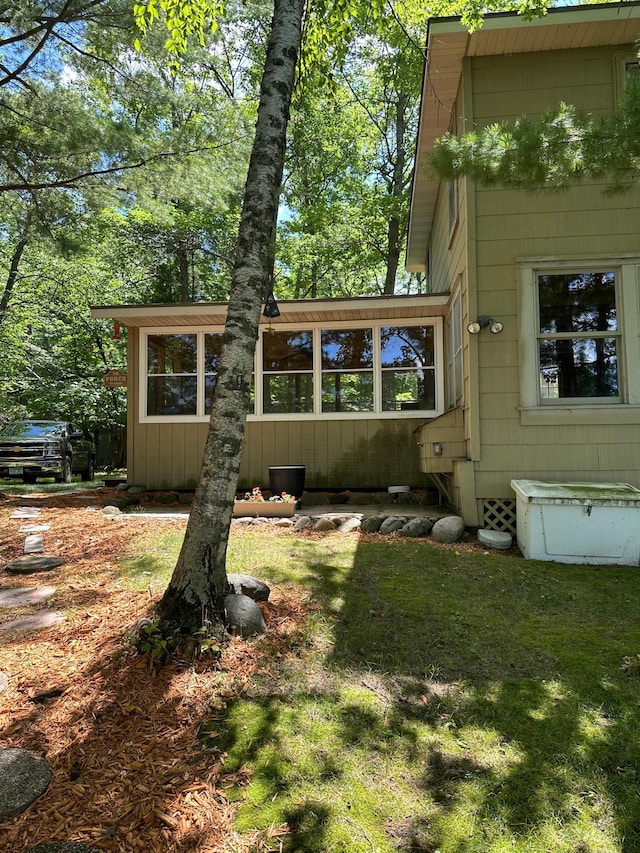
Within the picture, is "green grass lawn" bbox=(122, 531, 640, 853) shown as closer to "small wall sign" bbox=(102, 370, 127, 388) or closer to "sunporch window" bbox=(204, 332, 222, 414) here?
"sunporch window" bbox=(204, 332, 222, 414)

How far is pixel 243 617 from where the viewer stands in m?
2.69

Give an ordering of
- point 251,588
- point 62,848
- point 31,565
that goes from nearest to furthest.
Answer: point 62,848, point 251,588, point 31,565

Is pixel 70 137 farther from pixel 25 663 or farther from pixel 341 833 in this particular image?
pixel 341 833

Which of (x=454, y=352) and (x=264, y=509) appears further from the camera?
(x=454, y=352)

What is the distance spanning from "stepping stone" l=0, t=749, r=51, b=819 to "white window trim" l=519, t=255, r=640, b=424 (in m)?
4.71

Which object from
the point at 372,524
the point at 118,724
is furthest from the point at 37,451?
the point at 118,724

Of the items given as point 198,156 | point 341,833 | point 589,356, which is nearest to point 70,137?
point 198,156

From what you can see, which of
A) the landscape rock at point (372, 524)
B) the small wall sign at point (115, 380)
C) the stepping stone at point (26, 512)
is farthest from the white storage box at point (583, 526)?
the small wall sign at point (115, 380)

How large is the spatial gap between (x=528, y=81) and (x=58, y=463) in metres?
11.5

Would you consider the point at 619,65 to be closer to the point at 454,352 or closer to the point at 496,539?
the point at 454,352

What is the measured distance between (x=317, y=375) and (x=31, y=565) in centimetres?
523

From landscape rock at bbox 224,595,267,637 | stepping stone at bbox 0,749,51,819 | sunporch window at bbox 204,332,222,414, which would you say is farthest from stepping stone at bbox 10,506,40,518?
stepping stone at bbox 0,749,51,819

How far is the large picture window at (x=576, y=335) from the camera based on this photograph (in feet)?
17.0

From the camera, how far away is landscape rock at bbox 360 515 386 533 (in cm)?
559
